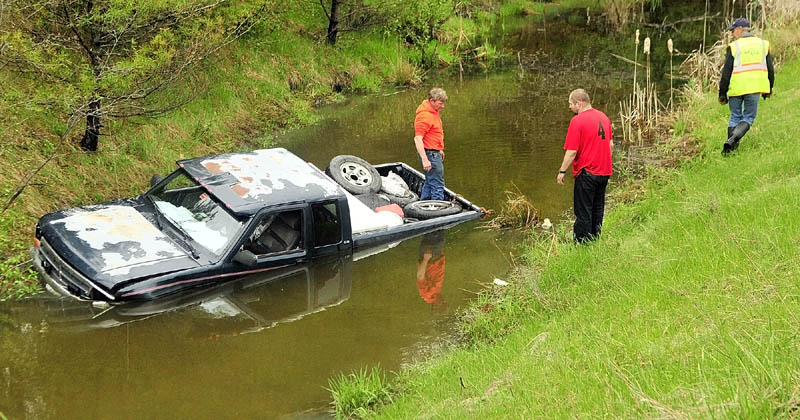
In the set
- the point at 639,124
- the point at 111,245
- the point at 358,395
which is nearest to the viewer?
the point at 358,395

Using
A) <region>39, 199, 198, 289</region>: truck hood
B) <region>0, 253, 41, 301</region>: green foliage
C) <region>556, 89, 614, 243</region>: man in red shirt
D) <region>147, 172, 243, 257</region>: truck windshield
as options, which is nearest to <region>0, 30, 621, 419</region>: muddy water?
<region>0, 253, 41, 301</region>: green foliage

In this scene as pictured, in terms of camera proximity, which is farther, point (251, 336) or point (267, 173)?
point (267, 173)

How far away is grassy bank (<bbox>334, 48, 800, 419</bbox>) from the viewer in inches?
177

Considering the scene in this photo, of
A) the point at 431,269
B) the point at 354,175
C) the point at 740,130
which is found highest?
the point at 740,130

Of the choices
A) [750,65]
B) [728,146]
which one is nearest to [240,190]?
[728,146]

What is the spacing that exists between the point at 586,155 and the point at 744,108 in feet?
13.9

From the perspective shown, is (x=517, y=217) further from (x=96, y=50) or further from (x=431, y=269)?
(x=96, y=50)

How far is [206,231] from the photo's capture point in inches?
367

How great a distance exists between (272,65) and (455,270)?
450 inches

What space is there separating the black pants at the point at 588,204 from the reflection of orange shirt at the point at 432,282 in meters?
1.80

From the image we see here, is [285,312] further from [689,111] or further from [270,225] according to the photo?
[689,111]

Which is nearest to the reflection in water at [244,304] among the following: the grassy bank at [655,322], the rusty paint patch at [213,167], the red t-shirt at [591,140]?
the rusty paint patch at [213,167]

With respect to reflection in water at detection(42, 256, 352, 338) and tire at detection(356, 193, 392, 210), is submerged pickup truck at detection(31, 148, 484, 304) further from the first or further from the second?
tire at detection(356, 193, 392, 210)

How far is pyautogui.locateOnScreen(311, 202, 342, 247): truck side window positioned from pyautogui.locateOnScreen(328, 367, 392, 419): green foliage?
119 inches
